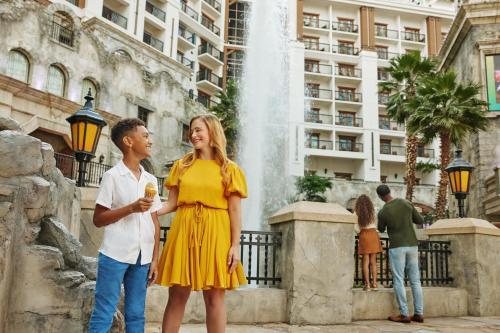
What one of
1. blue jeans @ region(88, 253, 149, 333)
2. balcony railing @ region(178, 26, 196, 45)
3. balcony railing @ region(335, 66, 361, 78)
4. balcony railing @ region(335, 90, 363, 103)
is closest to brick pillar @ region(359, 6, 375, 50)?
balcony railing @ region(335, 66, 361, 78)

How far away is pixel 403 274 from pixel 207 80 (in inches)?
1402

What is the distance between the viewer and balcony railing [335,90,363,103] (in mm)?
45219

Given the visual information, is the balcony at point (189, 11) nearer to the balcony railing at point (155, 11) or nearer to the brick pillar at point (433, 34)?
the balcony railing at point (155, 11)

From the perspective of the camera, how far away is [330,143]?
144 ft

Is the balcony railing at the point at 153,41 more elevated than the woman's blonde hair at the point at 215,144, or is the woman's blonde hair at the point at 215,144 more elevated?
the balcony railing at the point at 153,41

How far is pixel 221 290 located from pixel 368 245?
4.20m

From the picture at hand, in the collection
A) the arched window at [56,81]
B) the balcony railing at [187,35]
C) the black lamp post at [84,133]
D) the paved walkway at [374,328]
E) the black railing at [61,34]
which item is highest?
the balcony railing at [187,35]

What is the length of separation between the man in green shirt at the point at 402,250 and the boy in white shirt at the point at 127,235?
421cm

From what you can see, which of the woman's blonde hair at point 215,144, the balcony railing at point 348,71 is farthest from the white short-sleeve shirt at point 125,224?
the balcony railing at point 348,71

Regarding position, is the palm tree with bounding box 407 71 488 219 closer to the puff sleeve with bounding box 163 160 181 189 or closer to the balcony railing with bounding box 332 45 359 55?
the puff sleeve with bounding box 163 160 181 189

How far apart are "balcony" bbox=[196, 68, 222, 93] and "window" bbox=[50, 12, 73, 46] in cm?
1737

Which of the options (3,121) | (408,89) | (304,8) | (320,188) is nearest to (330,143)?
(320,188)

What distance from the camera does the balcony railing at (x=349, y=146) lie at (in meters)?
44.0

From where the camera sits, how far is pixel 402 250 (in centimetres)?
639
